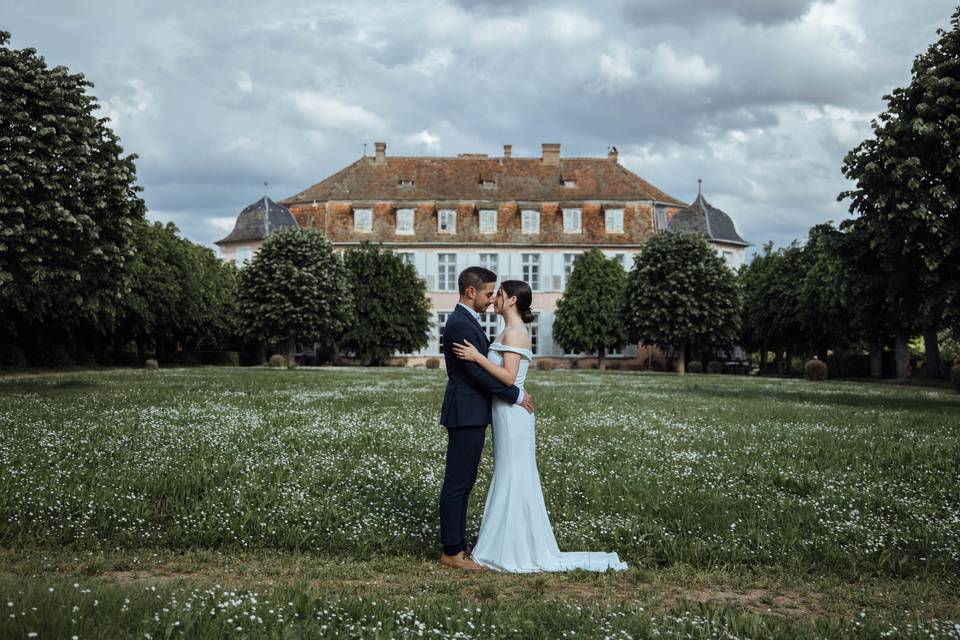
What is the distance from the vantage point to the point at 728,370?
65812mm

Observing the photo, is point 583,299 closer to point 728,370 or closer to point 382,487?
point 728,370

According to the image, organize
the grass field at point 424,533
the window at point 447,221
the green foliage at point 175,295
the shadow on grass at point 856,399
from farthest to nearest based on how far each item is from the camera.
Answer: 1. the window at point 447,221
2. the green foliage at point 175,295
3. the shadow on grass at point 856,399
4. the grass field at point 424,533

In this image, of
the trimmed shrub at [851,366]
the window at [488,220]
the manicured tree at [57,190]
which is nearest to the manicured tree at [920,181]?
the manicured tree at [57,190]

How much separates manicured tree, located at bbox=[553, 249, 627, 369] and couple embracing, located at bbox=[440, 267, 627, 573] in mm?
55315

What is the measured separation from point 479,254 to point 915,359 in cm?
3151

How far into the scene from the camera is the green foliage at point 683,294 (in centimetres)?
5194

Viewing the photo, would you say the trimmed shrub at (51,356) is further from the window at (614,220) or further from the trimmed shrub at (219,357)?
the window at (614,220)

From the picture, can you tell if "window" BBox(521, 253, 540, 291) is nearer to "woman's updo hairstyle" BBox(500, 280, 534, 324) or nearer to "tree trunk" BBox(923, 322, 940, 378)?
"tree trunk" BBox(923, 322, 940, 378)

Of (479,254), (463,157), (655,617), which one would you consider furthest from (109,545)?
(463,157)

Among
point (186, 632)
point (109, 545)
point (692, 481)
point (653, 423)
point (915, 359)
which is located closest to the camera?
point (186, 632)

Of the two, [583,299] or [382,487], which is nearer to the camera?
[382,487]

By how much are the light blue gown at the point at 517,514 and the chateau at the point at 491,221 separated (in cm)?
5901

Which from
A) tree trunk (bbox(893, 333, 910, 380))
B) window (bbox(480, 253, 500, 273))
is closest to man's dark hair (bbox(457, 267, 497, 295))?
tree trunk (bbox(893, 333, 910, 380))

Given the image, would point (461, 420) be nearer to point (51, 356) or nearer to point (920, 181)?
point (920, 181)
